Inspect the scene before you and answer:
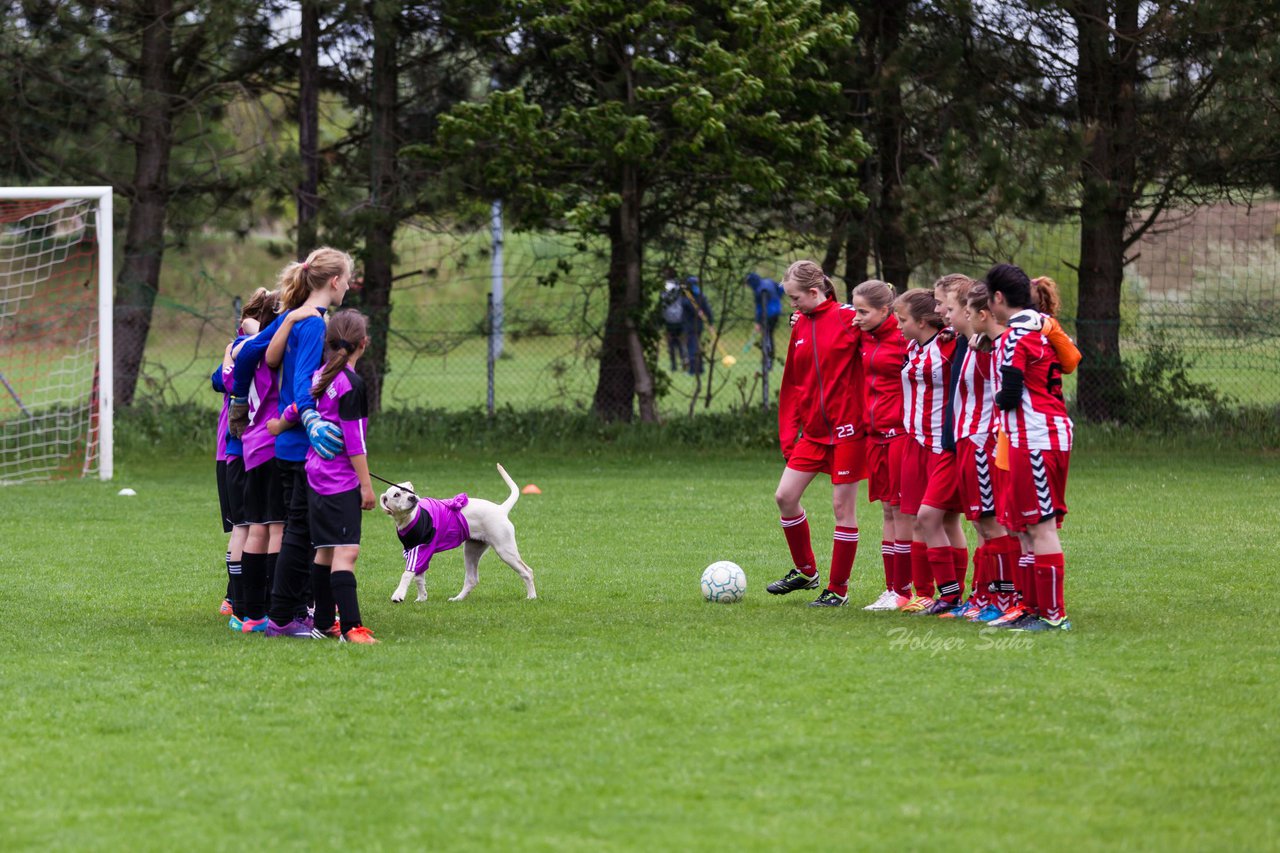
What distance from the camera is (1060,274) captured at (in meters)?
19.7

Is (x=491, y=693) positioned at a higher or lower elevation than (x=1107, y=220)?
lower

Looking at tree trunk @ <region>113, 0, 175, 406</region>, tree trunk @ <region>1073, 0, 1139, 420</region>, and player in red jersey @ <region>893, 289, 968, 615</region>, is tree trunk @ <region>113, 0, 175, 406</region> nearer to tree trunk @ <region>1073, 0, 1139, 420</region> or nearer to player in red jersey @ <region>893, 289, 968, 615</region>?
tree trunk @ <region>1073, 0, 1139, 420</region>

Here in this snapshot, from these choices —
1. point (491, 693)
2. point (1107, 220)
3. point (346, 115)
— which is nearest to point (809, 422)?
point (491, 693)

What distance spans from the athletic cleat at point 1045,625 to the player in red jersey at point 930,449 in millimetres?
648

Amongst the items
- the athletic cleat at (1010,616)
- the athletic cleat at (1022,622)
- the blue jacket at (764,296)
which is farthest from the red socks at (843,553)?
the blue jacket at (764,296)

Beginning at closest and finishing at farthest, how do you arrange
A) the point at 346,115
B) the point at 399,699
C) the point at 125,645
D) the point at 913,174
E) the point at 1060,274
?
the point at 399,699 → the point at 125,645 → the point at 913,174 → the point at 346,115 → the point at 1060,274

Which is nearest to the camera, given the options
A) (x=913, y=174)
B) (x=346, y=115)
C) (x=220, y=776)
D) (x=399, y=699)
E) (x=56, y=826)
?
(x=56, y=826)

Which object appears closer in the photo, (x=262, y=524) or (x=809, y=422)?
(x=262, y=524)

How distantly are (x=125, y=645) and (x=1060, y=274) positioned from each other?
15972 mm

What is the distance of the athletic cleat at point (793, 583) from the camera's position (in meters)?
7.75

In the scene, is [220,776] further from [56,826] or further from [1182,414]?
[1182,414]

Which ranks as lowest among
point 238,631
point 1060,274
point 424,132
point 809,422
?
point 238,631

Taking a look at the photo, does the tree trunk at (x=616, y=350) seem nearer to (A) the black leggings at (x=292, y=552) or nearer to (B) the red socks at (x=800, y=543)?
(B) the red socks at (x=800, y=543)

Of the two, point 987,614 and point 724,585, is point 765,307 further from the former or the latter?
point 987,614
